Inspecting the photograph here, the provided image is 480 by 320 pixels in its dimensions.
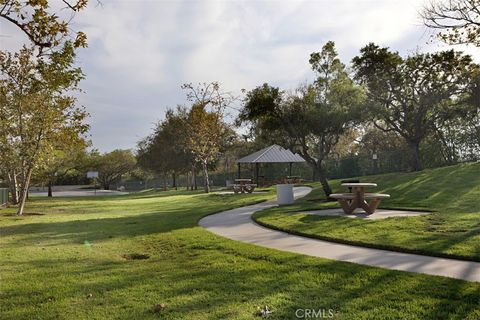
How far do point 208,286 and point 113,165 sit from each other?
60194 mm

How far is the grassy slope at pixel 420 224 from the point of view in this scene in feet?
24.5

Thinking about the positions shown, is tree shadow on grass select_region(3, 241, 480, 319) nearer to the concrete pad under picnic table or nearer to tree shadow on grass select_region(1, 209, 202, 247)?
tree shadow on grass select_region(1, 209, 202, 247)

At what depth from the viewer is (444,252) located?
6820 mm

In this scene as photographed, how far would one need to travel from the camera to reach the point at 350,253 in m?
7.25

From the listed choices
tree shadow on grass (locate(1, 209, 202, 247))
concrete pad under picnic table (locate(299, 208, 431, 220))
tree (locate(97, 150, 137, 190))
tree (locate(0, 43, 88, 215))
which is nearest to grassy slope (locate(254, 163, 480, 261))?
concrete pad under picnic table (locate(299, 208, 431, 220))

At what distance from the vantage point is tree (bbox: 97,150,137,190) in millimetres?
62375

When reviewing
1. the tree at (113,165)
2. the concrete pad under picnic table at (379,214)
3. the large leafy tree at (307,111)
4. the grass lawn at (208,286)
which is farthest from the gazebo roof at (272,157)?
the tree at (113,165)

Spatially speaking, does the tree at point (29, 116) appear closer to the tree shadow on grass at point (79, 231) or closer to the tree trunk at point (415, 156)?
the tree shadow on grass at point (79, 231)

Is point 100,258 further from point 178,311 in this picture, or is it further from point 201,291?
point 178,311

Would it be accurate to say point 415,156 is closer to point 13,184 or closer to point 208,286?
point 13,184

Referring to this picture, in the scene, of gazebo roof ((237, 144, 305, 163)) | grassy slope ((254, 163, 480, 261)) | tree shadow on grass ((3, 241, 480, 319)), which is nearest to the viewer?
tree shadow on grass ((3, 241, 480, 319))

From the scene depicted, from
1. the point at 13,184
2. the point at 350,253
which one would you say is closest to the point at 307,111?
the point at 350,253

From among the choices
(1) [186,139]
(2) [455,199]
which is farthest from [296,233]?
(1) [186,139]

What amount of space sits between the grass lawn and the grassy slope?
1778 mm
